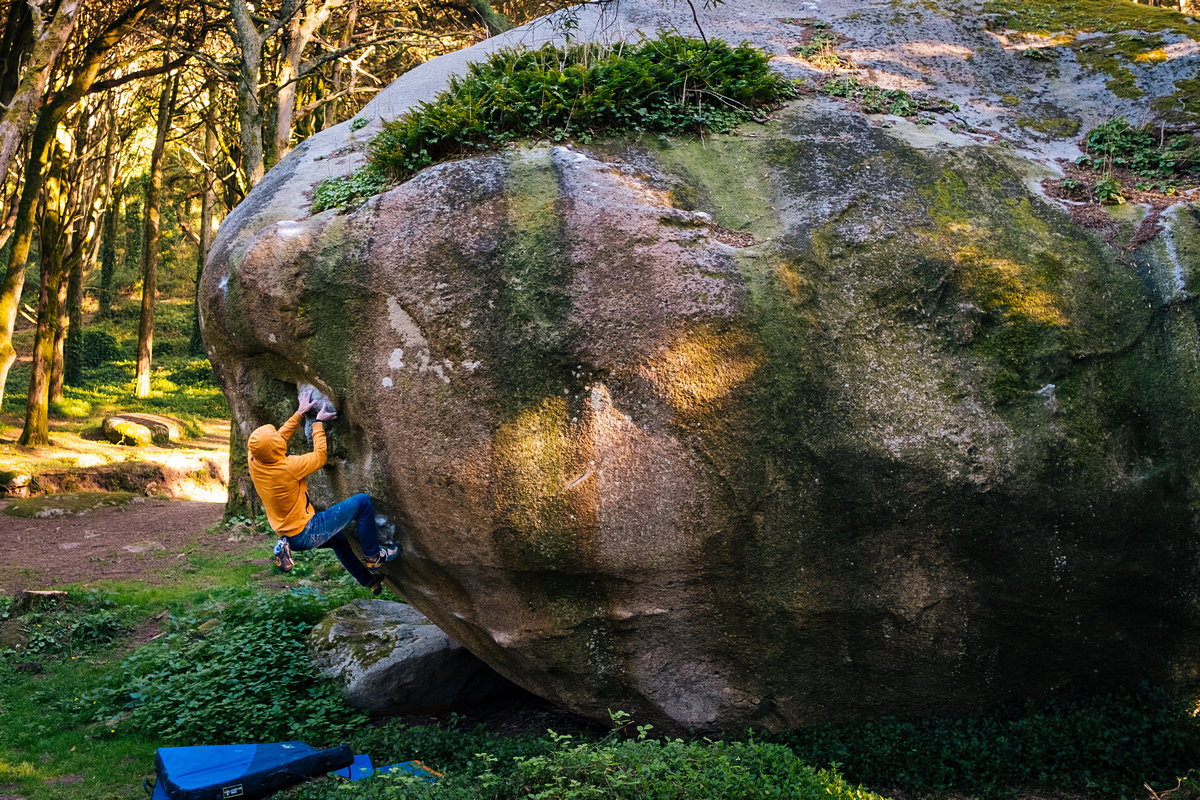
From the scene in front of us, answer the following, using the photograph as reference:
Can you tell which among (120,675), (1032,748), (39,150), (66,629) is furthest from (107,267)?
(1032,748)

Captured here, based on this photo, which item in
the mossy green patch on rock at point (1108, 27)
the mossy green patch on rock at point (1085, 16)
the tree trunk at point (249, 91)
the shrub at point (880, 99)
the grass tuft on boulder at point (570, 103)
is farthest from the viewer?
the tree trunk at point (249, 91)

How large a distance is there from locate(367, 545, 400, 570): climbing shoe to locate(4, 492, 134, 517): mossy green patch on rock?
1204 cm

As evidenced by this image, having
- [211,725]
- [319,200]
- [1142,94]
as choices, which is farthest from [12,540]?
[1142,94]

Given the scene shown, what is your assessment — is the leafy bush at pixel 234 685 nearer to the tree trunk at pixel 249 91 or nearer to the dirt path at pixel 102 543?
the dirt path at pixel 102 543

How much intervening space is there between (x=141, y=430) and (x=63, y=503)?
527cm

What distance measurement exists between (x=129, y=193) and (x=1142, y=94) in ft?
102

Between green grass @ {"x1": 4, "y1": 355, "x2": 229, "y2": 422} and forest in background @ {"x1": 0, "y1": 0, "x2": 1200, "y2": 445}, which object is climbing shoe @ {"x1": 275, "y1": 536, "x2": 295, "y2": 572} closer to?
forest in background @ {"x1": 0, "y1": 0, "x2": 1200, "y2": 445}

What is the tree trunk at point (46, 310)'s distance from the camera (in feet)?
62.3

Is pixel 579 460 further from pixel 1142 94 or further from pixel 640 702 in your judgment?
pixel 1142 94

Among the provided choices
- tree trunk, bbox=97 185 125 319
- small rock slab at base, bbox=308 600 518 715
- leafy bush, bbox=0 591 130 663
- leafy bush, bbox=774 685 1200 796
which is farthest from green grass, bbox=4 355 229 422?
leafy bush, bbox=774 685 1200 796

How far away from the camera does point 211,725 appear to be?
304 inches

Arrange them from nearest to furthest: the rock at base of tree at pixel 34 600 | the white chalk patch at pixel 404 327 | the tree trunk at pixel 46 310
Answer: the white chalk patch at pixel 404 327, the rock at base of tree at pixel 34 600, the tree trunk at pixel 46 310

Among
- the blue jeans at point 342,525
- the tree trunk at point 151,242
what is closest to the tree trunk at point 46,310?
the tree trunk at point 151,242

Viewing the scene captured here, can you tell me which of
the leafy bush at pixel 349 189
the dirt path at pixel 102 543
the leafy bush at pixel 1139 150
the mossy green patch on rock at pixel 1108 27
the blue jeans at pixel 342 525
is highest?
the mossy green patch on rock at pixel 1108 27
